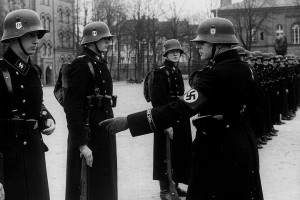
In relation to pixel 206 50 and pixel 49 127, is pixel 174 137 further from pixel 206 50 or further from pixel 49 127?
pixel 206 50

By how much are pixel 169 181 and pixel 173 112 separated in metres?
3.49

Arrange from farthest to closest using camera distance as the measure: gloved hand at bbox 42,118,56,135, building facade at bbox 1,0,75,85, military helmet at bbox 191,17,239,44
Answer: building facade at bbox 1,0,75,85, gloved hand at bbox 42,118,56,135, military helmet at bbox 191,17,239,44

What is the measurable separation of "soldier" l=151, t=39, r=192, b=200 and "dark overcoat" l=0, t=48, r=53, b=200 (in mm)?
2759

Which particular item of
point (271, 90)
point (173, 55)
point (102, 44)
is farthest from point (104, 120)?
point (271, 90)

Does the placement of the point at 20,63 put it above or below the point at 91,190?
above

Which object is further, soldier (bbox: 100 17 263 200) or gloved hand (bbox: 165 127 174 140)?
gloved hand (bbox: 165 127 174 140)

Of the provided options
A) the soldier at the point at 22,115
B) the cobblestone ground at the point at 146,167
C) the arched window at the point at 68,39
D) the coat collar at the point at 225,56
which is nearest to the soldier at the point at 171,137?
the cobblestone ground at the point at 146,167

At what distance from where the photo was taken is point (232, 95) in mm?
3949

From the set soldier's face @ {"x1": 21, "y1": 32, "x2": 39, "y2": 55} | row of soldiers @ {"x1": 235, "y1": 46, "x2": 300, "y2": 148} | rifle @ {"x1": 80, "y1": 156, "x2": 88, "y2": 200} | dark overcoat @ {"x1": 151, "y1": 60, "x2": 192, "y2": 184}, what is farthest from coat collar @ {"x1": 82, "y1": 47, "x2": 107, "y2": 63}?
row of soldiers @ {"x1": 235, "y1": 46, "x2": 300, "y2": 148}

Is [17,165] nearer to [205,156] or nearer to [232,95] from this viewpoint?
[205,156]

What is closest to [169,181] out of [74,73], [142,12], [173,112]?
[74,73]

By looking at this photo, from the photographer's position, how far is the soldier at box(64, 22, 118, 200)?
5.30 m

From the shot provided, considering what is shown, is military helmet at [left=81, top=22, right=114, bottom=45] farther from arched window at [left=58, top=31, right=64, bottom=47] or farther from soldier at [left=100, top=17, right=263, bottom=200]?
arched window at [left=58, top=31, right=64, bottom=47]

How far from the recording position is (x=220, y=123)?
160 inches
